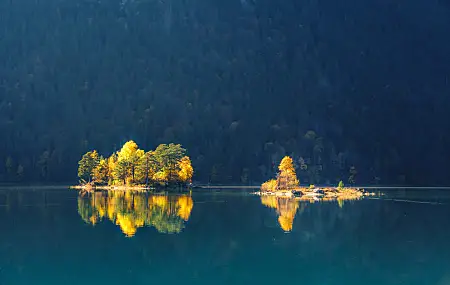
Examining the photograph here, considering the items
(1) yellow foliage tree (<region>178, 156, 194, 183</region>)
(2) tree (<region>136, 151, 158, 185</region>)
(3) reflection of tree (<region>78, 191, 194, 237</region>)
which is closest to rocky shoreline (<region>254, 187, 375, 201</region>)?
(1) yellow foliage tree (<region>178, 156, 194, 183</region>)

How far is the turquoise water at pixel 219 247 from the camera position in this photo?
1092 inches

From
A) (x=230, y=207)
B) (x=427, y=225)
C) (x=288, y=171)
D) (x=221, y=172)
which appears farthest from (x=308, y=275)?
(x=221, y=172)

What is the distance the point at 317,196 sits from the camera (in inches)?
3698

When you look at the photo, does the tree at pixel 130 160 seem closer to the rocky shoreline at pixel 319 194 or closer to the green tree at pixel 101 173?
the green tree at pixel 101 173

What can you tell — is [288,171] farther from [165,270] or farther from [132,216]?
[165,270]

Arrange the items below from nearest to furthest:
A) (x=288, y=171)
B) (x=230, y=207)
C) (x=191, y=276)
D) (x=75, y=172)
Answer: (x=191, y=276)
(x=230, y=207)
(x=288, y=171)
(x=75, y=172)

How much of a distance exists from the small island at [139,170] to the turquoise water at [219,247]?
155 feet

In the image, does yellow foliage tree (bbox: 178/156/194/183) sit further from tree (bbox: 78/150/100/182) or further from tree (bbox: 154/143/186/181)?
tree (bbox: 78/150/100/182)

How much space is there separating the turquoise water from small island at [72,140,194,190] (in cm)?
4723

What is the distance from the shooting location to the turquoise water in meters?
27.7

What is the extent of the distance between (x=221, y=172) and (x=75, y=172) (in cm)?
4698

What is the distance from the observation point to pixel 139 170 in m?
114

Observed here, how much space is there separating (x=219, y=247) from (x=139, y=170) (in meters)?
79.6

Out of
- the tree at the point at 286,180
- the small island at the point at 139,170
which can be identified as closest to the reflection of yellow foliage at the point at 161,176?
the small island at the point at 139,170
